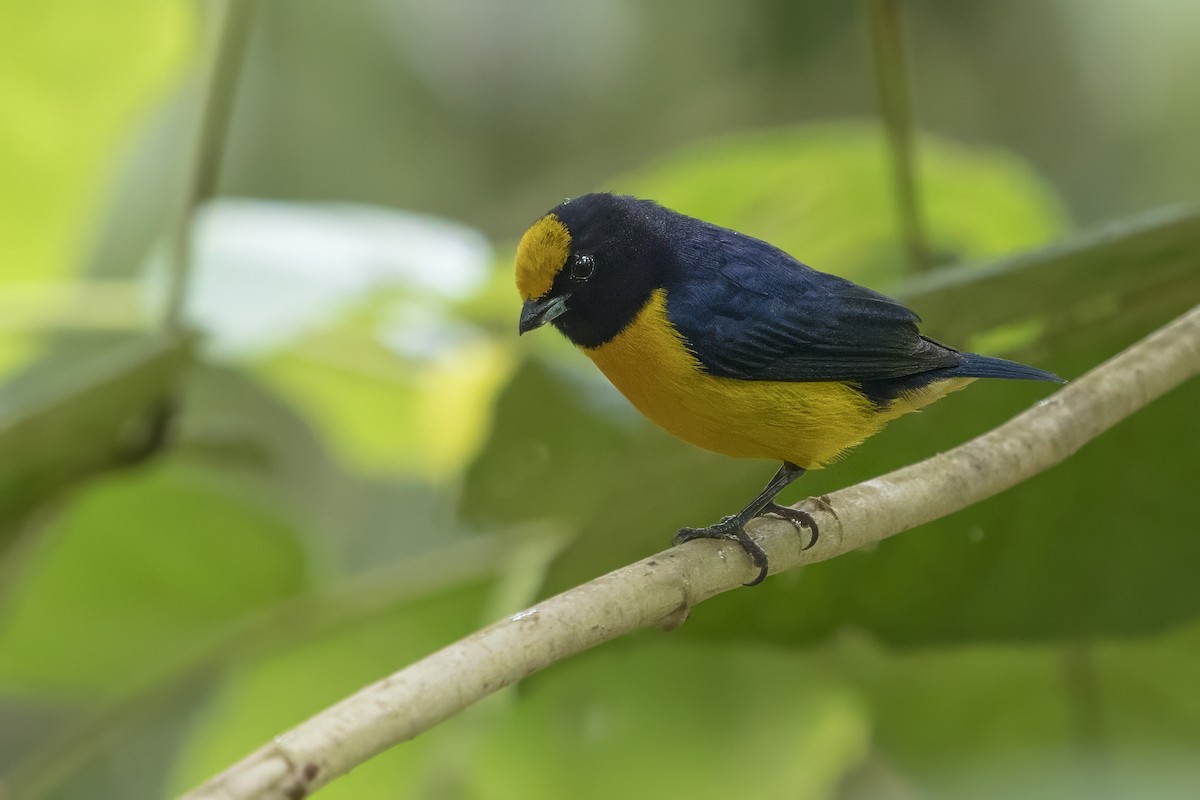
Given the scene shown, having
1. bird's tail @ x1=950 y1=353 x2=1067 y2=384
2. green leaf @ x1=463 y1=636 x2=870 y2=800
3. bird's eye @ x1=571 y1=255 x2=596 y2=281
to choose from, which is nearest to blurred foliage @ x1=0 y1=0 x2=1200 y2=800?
green leaf @ x1=463 y1=636 x2=870 y2=800

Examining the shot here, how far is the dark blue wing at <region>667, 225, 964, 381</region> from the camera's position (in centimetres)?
97

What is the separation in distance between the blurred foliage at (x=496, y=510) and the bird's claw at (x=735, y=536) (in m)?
0.08

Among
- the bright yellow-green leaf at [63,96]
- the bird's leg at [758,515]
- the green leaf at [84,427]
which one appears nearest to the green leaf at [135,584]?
the green leaf at [84,427]

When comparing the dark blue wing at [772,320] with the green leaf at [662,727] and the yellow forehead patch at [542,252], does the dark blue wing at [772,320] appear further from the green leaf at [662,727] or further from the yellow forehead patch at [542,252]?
the green leaf at [662,727]

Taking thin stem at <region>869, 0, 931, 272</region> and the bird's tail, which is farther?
thin stem at <region>869, 0, 931, 272</region>

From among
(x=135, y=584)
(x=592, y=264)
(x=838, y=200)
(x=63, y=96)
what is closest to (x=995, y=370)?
(x=592, y=264)

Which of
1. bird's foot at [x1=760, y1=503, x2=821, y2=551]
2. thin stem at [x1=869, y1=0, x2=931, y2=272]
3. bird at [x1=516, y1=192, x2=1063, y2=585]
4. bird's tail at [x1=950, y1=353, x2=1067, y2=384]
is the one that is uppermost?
thin stem at [x1=869, y1=0, x2=931, y2=272]

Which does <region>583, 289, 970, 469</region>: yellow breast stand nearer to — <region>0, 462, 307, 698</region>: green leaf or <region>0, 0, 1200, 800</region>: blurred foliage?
<region>0, 0, 1200, 800</region>: blurred foliage

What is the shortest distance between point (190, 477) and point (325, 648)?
0.43m

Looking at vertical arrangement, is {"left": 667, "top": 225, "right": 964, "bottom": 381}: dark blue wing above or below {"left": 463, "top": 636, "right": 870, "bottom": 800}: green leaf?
above

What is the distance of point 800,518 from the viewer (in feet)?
2.89

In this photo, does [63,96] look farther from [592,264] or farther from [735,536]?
[735,536]

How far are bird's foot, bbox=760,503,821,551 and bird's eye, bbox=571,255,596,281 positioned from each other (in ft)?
0.73

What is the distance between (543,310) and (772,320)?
18cm
